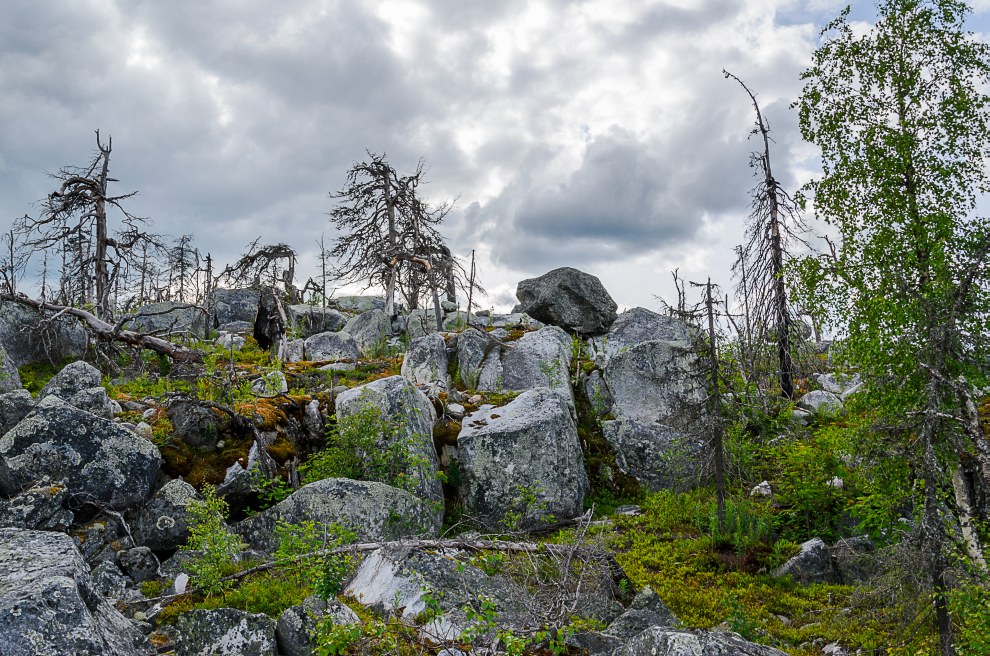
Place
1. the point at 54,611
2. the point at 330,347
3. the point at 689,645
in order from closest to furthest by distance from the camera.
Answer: the point at 689,645 → the point at 54,611 → the point at 330,347

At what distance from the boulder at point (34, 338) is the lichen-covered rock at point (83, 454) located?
8140mm

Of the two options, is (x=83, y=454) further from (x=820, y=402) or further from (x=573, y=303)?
(x=820, y=402)

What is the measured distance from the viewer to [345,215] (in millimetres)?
29922

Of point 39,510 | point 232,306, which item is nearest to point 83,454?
point 39,510

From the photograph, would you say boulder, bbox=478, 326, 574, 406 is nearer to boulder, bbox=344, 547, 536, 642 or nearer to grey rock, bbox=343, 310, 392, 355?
grey rock, bbox=343, 310, 392, 355

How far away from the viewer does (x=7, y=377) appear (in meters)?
14.2

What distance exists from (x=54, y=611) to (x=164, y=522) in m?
4.98

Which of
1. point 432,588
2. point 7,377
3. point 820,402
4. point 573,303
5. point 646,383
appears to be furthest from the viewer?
point 573,303

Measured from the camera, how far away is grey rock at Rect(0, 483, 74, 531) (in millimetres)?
9039

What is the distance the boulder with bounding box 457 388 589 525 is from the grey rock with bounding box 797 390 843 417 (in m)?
8.41

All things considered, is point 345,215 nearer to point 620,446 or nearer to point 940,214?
point 620,446

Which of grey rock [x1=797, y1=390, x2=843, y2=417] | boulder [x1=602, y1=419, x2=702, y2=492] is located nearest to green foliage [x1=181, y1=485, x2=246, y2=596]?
boulder [x1=602, y1=419, x2=702, y2=492]

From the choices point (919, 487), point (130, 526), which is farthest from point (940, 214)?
point (130, 526)

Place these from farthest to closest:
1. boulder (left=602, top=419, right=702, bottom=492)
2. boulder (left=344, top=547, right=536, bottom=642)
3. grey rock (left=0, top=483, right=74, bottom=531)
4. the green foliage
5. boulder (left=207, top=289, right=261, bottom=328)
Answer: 1. boulder (left=207, top=289, right=261, bottom=328)
2. boulder (left=602, top=419, right=702, bottom=492)
3. grey rock (left=0, top=483, right=74, bottom=531)
4. the green foliage
5. boulder (left=344, top=547, right=536, bottom=642)
